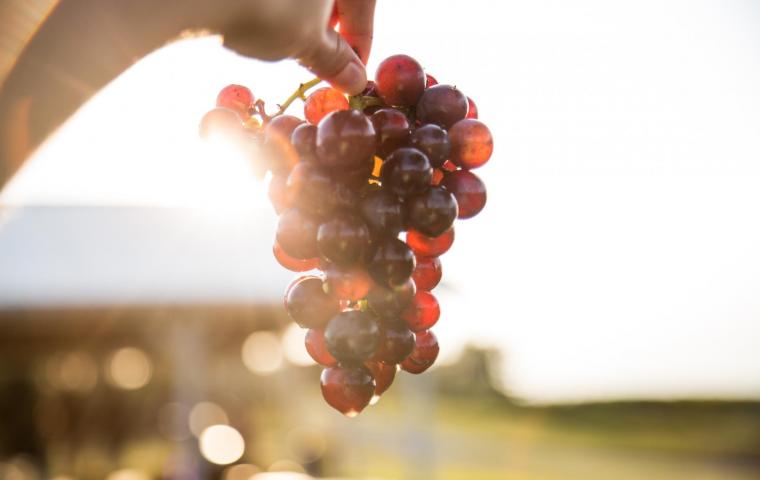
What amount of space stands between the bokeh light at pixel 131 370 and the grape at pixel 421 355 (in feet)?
62.4

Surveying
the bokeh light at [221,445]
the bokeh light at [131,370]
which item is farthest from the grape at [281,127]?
the bokeh light at [131,370]

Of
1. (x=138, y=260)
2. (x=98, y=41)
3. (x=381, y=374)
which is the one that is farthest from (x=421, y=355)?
(x=138, y=260)

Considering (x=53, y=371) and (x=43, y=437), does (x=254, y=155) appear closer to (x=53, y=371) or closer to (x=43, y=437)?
(x=43, y=437)

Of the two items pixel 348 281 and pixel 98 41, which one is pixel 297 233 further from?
pixel 98 41

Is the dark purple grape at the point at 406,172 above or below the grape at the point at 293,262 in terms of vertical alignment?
above

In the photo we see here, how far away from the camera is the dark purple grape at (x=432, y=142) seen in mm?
877

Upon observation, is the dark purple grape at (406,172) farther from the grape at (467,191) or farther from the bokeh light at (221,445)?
the bokeh light at (221,445)

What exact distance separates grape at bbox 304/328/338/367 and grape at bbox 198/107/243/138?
0.29 metres

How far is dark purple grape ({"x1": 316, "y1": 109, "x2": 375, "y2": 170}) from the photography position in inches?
31.0

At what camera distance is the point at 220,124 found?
0.91 meters

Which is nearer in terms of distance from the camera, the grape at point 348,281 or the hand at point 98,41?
the hand at point 98,41

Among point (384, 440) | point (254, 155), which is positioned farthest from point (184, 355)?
point (254, 155)

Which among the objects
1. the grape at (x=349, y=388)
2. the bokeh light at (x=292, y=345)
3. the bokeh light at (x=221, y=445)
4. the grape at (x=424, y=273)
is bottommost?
the grape at (x=349, y=388)

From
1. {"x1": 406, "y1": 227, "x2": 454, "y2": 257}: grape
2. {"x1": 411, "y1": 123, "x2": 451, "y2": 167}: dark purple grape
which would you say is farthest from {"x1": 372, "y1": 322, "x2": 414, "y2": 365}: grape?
{"x1": 411, "y1": 123, "x2": 451, "y2": 167}: dark purple grape
